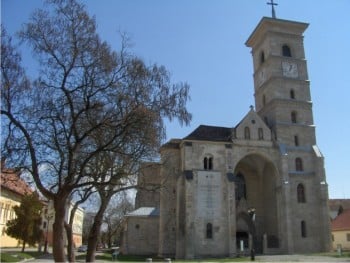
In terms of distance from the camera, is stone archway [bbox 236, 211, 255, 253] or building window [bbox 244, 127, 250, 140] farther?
building window [bbox 244, 127, 250, 140]

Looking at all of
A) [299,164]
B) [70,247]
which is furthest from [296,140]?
[70,247]

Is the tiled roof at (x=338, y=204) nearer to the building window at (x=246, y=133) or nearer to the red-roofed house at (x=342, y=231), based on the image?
the red-roofed house at (x=342, y=231)

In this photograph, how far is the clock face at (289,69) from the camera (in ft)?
152

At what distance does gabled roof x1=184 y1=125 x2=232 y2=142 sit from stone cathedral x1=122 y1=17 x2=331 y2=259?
12 cm

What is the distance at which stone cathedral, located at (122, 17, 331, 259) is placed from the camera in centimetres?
3831

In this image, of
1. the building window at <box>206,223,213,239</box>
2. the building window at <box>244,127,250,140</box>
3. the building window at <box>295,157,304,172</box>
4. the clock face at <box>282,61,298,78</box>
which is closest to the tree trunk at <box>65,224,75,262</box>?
the building window at <box>206,223,213,239</box>

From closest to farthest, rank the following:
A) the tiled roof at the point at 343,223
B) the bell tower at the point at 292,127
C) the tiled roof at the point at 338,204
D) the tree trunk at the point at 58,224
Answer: the tree trunk at the point at 58,224
the bell tower at the point at 292,127
the tiled roof at the point at 343,223
the tiled roof at the point at 338,204

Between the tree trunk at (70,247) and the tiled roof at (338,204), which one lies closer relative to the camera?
the tree trunk at (70,247)

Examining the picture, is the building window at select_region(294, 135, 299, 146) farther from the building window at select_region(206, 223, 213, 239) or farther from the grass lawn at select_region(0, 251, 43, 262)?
the grass lawn at select_region(0, 251, 43, 262)

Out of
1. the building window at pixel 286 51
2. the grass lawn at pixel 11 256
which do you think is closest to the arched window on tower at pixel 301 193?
the building window at pixel 286 51

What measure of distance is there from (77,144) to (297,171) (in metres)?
34.1

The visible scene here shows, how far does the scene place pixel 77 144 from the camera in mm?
12812

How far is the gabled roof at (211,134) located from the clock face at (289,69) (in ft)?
33.3

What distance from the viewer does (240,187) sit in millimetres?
45125
